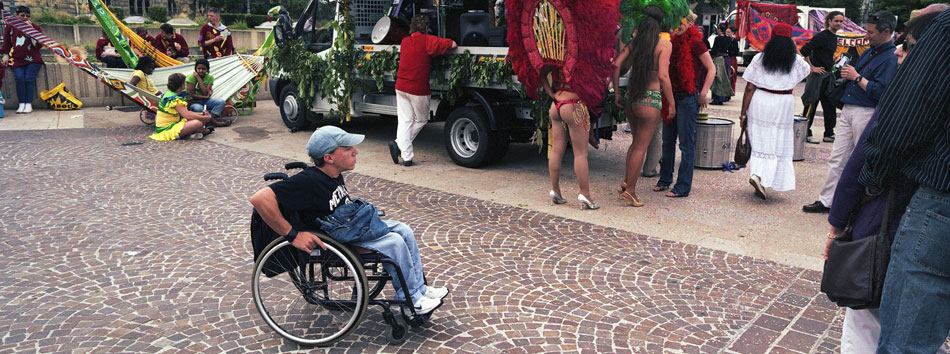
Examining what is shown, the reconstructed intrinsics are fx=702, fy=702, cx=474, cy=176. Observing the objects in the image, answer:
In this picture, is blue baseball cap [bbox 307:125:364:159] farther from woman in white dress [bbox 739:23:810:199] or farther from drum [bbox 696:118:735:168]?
drum [bbox 696:118:735:168]

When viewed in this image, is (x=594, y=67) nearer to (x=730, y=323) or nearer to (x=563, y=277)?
(x=563, y=277)

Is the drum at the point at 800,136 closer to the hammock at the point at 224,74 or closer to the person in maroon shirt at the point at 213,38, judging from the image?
the hammock at the point at 224,74

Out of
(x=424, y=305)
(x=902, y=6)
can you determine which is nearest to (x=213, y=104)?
(x=424, y=305)

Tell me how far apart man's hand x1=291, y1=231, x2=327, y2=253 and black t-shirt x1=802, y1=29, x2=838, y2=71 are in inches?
291

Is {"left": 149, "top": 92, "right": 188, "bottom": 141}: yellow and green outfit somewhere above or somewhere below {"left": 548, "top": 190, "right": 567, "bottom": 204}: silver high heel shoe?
above

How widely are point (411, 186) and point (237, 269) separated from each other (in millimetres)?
2789

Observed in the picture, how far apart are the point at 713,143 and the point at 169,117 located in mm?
7568


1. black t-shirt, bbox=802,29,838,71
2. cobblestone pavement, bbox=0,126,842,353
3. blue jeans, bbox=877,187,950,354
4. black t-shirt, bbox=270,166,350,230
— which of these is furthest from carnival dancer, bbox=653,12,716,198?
blue jeans, bbox=877,187,950,354

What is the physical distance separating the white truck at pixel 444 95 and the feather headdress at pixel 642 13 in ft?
4.33

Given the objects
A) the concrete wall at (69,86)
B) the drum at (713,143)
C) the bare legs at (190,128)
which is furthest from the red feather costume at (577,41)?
the concrete wall at (69,86)

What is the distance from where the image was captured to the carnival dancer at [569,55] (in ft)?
19.1

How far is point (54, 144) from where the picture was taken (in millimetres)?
9477

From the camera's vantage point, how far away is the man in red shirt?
7.96 m

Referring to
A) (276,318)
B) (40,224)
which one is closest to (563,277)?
(276,318)
